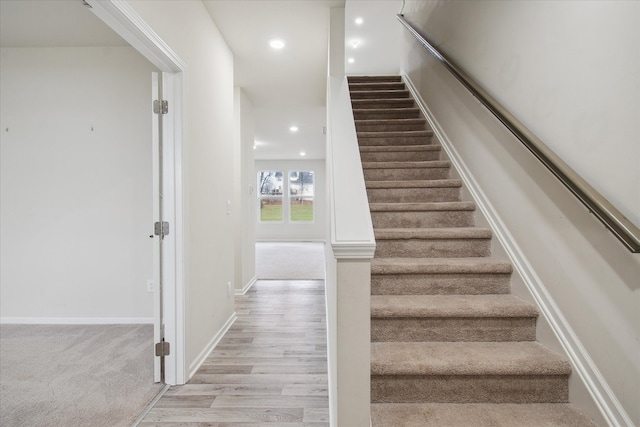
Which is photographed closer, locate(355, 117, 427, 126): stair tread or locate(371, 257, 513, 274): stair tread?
locate(371, 257, 513, 274): stair tread

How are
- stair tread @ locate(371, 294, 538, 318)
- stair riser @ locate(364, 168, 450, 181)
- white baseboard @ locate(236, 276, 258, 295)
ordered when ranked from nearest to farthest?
stair tread @ locate(371, 294, 538, 318)
stair riser @ locate(364, 168, 450, 181)
white baseboard @ locate(236, 276, 258, 295)

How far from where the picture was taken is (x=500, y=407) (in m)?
1.43

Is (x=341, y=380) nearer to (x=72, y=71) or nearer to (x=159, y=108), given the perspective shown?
(x=159, y=108)

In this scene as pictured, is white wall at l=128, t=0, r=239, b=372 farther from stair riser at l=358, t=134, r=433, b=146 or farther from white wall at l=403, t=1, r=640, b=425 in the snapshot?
white wall at l=403, t=1, r=640, b=425

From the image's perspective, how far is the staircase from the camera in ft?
4.66

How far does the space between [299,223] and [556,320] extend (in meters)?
9.27

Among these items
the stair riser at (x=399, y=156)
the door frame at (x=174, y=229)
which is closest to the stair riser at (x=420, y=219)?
the stair riser at (x=399, y=156)

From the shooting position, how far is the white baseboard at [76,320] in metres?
3.10

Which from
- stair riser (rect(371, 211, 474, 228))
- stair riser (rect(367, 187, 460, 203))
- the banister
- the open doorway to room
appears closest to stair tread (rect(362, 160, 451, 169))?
stair riser (rect(367, 187, 460, 203))

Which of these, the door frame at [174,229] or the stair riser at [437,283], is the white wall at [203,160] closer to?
the door frame at [174,229]

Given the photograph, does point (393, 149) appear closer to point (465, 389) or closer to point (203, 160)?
point (203, 160)

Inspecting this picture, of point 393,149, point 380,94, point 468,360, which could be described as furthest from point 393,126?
point 468,360

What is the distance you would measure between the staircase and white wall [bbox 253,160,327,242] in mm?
8132

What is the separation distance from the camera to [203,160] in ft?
7.95
